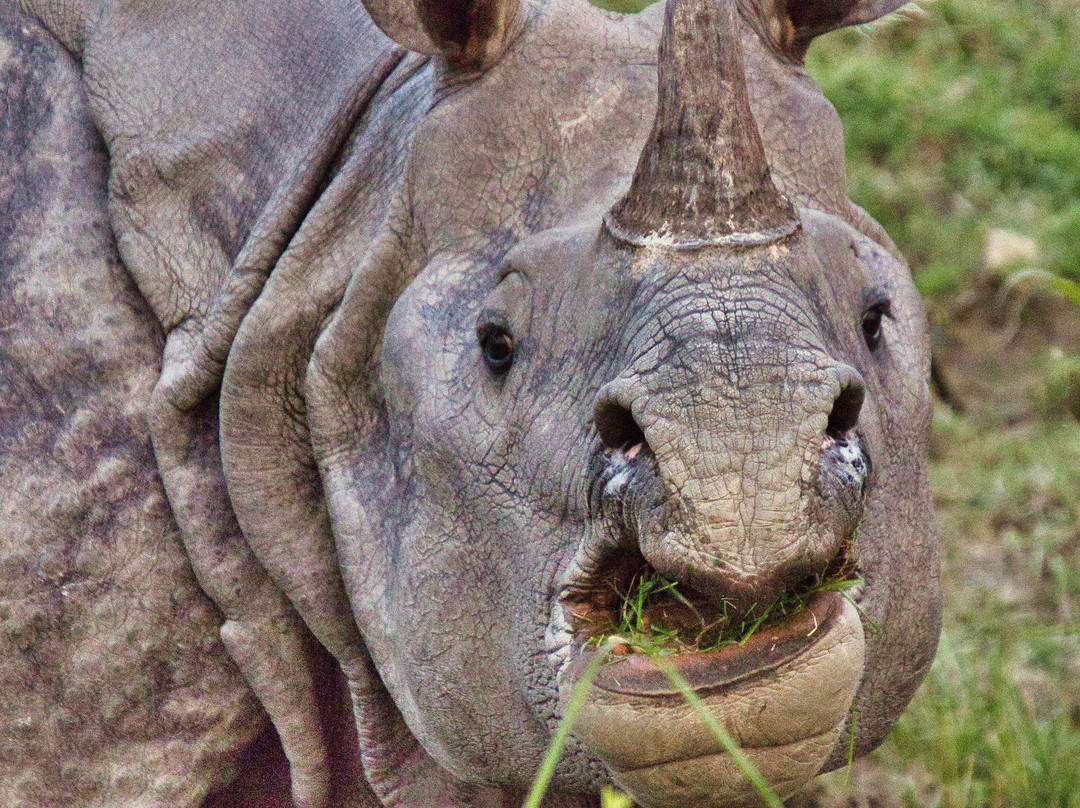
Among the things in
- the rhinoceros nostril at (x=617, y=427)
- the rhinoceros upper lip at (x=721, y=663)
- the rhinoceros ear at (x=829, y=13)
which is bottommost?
the rhinoceros upper lip at (x=721, y=663)

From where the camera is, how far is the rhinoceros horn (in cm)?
241

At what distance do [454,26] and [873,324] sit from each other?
828mm

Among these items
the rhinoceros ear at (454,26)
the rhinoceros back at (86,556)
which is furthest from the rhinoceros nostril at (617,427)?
the rhinoceros back at (86,556)

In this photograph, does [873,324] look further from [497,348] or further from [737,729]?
[737,729]

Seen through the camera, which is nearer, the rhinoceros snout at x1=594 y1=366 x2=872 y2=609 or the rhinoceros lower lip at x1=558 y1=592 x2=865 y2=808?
the rhinoceros snout at x1=594 y1=366 x2=872 y2=609

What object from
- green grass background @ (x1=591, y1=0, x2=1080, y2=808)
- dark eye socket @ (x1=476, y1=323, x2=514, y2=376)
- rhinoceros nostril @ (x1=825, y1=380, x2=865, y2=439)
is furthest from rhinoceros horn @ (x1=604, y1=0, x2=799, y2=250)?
green grass background @ (x1=591, y1=0, x2=1080, y2=808)

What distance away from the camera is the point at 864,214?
3.12 meters

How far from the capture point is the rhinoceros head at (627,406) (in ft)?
7.54

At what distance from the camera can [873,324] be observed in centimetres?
282

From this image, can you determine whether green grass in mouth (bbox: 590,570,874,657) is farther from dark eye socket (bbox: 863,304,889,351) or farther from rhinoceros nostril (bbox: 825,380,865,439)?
dark eye socket (bbox: 863,304,889,351)

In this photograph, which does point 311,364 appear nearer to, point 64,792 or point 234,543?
point 234,543

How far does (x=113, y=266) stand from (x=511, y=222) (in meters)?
0.81

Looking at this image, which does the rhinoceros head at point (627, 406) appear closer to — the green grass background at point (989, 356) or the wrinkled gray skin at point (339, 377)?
the wrinkled gray skin at point (339, 377)

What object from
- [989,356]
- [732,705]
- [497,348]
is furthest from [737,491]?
[989,356]
